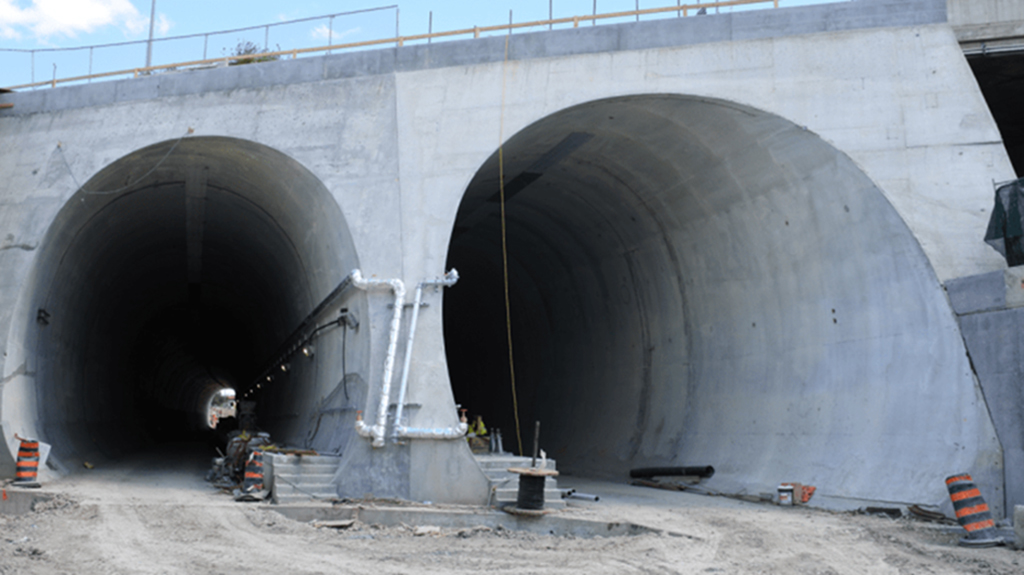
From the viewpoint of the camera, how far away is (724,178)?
15562 mm

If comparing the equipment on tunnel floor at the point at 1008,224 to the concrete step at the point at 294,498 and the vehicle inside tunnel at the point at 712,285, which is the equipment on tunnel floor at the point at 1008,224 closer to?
the vehicle inside tunnel at the point at 712,285

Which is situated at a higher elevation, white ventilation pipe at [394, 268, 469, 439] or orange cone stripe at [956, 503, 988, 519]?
white ventilation pipe at [394, 268, 469, 439]

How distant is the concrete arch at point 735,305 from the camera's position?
A: 12867 mm

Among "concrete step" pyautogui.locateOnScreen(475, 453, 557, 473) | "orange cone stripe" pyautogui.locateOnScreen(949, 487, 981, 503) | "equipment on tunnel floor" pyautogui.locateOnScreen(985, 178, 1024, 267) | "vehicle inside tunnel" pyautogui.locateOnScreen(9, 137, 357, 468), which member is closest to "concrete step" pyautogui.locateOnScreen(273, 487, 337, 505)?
"concrete step" pyautogui.locateOnScreen(475, 453, 557, 473)

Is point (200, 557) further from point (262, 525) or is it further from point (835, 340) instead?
point (835, 340)

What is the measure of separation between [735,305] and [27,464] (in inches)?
499

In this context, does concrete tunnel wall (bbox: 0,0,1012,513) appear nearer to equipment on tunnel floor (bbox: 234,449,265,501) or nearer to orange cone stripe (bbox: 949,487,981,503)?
equipment on tunnel floor (bbox: 234,449,265,501)

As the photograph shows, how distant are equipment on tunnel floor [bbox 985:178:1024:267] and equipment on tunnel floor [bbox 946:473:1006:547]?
154 inches

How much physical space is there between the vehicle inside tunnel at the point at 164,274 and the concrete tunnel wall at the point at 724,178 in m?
0.66

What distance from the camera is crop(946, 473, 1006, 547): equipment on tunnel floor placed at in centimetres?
962

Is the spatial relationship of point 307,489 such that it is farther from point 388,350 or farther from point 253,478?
point 388,350

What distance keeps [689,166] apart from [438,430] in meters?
6.86

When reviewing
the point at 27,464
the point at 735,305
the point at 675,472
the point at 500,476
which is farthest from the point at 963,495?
the point at 27,464

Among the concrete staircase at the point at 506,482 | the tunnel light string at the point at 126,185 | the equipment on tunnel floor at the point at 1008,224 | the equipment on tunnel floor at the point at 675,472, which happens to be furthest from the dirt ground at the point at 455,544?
the tunnel light string at the point at 126,185
